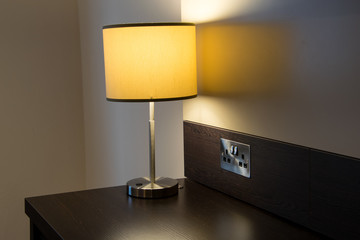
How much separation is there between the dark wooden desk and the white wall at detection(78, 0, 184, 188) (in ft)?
1.32

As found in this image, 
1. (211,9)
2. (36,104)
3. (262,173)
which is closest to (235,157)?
(262,173)

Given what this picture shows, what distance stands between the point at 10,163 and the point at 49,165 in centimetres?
20

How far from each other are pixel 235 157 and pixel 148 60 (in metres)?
0.39

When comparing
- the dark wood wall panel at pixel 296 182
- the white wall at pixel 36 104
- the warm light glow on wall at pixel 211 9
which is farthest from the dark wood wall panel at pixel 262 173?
the white wall at pixel 36 104

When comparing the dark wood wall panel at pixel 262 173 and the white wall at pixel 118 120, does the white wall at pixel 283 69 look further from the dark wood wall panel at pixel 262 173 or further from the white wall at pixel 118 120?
the white wall at pixel 118 120

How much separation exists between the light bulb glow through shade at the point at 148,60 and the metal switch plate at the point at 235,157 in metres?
0.20

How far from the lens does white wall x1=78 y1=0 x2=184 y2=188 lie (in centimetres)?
199

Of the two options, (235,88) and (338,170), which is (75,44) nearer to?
(235,88)

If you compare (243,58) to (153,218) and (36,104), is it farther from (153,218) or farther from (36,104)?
(36,104)

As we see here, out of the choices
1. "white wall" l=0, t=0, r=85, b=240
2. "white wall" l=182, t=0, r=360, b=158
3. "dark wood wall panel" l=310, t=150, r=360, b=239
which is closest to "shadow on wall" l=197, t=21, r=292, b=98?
"white wall" l=182, t=0, r=360, b=158

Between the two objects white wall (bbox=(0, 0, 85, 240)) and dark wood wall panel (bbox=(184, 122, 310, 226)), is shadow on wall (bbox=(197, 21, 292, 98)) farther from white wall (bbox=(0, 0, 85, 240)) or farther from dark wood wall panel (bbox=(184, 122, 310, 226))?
white wall (bbox=(0, 0, 85, 240))

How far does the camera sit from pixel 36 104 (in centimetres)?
268

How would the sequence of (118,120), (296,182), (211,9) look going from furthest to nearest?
(118,120)
(211,9)
(296,182)

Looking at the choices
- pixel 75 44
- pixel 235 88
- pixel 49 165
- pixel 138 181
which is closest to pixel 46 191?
pixel 49 165
